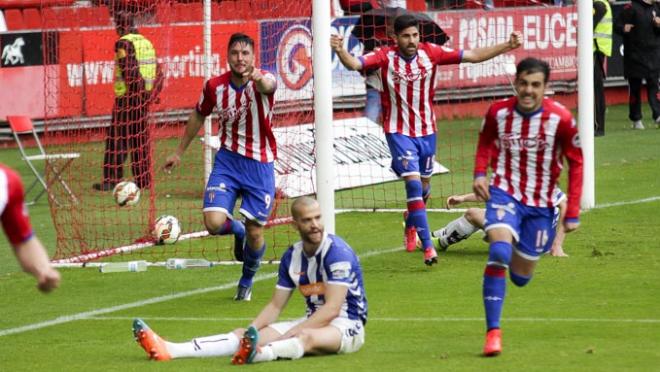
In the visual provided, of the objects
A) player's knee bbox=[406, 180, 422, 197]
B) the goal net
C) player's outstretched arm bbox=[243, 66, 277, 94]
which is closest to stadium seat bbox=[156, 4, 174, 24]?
the goal net

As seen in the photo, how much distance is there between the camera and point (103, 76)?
65.8 ft

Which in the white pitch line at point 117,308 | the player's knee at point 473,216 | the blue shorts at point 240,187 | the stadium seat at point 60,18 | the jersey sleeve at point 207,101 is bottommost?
the white pitch line at point 117,308

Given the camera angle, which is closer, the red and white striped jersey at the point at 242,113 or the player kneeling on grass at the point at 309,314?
the player kneeling on grass at the point at 309,314

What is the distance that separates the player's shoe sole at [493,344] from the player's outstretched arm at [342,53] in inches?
157

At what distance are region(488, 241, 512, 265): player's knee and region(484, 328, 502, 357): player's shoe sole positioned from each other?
42 centimetres

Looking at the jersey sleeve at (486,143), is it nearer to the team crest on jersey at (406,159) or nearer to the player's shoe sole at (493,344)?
the player's shoe sole at (493,344)

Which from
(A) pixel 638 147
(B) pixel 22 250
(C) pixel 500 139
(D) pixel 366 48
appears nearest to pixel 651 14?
(A) pixel 638 147

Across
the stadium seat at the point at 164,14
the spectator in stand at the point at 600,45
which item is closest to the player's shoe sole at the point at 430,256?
the stadium seat at the point at 164,14

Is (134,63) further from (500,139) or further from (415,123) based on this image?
(500,139)

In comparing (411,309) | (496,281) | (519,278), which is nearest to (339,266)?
(496,281)

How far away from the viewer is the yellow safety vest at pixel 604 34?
2334 centimetres

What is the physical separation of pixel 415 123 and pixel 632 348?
461cm

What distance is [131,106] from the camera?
15.9 metres

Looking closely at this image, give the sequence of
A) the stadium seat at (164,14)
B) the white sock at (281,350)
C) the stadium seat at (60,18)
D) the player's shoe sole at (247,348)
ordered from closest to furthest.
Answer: the player's shoe sole at (247,348) < the white sock at (281,350) < the stadium seat at (60,18) < the stadium seat at (164,14)
